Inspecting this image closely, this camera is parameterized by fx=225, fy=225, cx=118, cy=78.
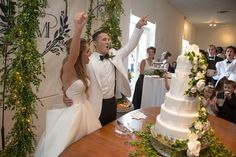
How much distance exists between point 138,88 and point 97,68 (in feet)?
8.14

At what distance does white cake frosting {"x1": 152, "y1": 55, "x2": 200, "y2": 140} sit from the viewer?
1345 mm

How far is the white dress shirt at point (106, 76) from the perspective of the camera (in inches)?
81.4

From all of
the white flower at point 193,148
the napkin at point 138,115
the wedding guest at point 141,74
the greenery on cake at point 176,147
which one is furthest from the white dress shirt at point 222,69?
the white flower at point 193,148

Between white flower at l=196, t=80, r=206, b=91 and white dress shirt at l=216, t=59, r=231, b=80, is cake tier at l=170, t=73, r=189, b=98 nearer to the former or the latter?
white flower at l=196, t=80, r=206, b=91

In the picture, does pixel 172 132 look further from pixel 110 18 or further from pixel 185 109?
pixel 110 18

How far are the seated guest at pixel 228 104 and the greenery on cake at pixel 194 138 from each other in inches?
62.9

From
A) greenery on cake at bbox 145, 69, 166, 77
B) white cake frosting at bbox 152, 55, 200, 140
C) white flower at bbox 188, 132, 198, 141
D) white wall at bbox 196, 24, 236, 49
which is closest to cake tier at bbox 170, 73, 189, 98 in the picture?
white cake frosting at bbox 152, 55, 200, 140

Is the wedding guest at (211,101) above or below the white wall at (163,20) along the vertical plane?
below

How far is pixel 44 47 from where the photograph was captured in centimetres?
246

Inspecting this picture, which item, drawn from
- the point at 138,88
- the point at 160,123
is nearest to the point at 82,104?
the point at 160,123

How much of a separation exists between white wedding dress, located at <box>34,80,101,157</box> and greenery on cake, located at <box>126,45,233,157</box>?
1.52ft

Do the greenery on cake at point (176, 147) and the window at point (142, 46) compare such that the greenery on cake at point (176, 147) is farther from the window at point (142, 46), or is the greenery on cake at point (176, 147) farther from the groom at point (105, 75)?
the window at point (142, 46)

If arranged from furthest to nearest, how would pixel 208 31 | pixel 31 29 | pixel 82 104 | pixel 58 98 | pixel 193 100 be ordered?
pixel 208 31 < pixel 58 98 < pixel 82 104 < pixel 31 29 < pixel 193 100

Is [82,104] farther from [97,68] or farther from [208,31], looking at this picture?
[208,31]
